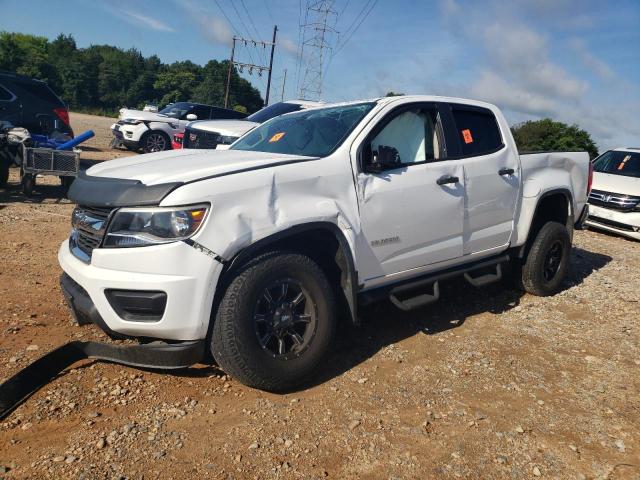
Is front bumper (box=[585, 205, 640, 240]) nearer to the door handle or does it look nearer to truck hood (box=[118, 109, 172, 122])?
the door handle

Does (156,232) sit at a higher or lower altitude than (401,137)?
lower

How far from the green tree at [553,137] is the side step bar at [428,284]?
1994 centimetres

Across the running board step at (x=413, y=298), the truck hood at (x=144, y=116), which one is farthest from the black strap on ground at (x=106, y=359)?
the truck hood at (x=144, y=116)

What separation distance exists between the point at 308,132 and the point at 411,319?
6.19 ft

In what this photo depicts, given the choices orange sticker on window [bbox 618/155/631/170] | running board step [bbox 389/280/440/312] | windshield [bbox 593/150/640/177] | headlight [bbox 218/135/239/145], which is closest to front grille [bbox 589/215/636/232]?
windshield [bbox 593/150/640/177]

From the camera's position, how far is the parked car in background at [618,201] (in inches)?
355

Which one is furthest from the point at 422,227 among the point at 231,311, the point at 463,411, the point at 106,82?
the point at 106,82

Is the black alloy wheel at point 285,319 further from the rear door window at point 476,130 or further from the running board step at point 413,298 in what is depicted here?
the rear door window at point 476,130

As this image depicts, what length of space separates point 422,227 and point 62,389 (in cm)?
258

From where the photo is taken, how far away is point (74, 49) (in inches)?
3802

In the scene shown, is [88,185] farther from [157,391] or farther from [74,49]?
[74,49]

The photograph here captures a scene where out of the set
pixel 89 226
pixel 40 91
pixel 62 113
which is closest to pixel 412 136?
pixel 89 226

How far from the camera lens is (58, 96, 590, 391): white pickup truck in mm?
2713

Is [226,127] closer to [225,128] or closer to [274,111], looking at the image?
[225,128]
